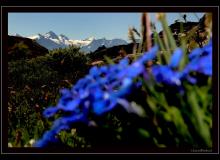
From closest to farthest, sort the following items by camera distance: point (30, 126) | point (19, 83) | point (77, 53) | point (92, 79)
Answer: point (92, 79)
point (30, 126)
point (19, 83)
point (77, 53)

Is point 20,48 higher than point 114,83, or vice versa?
point 20,48

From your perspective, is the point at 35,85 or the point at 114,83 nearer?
the point at 114,83

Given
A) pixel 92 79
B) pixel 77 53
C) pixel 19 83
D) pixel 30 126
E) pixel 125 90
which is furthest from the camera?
pixel 77 53

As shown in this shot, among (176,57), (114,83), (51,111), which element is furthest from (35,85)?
(176,57)

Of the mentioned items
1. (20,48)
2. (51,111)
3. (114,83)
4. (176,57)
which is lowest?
(51,111)

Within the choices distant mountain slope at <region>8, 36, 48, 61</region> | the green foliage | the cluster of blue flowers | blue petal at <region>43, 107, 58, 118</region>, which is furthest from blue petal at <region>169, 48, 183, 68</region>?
the green foliage

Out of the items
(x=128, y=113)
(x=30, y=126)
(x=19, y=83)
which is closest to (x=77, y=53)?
(x=19, y=83)

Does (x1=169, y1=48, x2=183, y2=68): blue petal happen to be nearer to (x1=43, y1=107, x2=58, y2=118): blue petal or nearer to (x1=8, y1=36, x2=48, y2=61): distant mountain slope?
(x1=43, y1=107, x2=58, y2=118): blue petal

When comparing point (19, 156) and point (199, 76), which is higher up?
point (199, 76)

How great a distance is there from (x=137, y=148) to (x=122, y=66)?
1.56 feet

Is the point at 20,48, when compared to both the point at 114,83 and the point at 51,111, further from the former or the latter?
the point at 114,83

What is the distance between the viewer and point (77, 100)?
2.53 meters

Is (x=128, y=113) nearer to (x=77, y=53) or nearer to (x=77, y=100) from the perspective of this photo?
(x=77, y=100)
